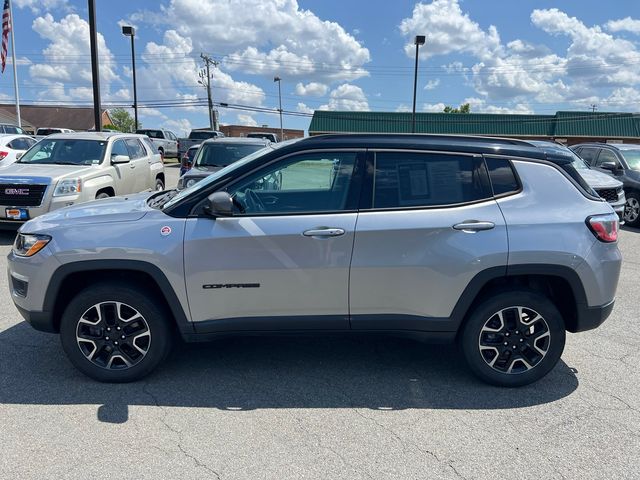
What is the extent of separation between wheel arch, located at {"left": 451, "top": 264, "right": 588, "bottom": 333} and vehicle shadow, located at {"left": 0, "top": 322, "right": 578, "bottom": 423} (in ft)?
1.65

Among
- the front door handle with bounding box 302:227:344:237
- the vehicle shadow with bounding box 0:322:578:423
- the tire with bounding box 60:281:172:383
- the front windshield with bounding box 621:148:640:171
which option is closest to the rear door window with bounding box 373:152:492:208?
the front door handle with bounding box 302:227:344:237

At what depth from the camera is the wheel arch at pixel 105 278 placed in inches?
136

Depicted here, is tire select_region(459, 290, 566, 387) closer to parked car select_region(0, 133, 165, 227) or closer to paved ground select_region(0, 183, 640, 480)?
paved ground select_region(0, 183, 640, 480)

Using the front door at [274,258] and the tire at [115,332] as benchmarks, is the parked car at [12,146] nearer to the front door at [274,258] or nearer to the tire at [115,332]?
the tire at [115,332]

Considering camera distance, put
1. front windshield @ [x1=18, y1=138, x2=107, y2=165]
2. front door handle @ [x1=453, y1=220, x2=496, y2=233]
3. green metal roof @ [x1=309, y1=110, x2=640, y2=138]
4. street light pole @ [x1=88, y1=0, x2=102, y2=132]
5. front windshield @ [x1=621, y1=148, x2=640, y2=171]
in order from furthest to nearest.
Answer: green metal roof @ [x1=309, y1=110, x2=640, y2=138] < street light pole @ [x1=88, y1=0, x2=102, y2=132] < front windshield @ [x1=621, y1=148, x2=640, y2=171] < front windshield @ [x1=18, y1=138, x2=107, y2=165] < front door handle @ [x1=453, y1=220, x2=496, y2=233]

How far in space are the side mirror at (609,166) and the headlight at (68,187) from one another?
10713 mm

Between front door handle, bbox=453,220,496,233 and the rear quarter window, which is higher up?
the rear quarter window

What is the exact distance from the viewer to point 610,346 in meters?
4.49

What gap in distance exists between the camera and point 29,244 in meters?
3.61

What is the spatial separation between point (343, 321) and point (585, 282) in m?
1.74

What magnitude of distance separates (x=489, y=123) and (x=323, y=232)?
151 feet

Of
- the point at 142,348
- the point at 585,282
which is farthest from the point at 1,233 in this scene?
the point at 585,282

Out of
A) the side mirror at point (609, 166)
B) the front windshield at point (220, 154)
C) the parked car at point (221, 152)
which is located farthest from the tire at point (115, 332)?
the side mirror at point (609, 166)

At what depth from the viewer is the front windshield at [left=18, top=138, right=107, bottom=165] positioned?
911 centimetres
